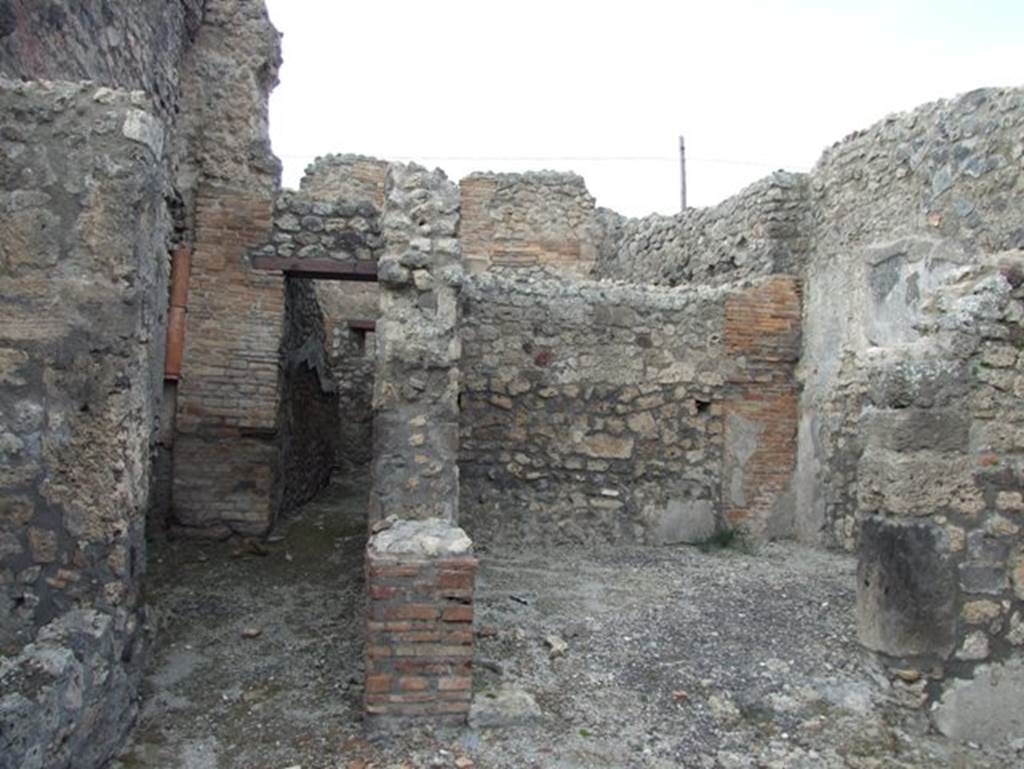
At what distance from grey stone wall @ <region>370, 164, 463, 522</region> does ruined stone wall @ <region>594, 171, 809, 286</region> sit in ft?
12.8

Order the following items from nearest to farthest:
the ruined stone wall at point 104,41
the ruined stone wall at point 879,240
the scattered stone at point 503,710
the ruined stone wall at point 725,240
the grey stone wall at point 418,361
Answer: the scattered stone at point 503,710, the ruined stone wall at point 104,41, the grey stone wall at point 418,361, the ruined stone wall at point 879,240, the ruined stone wall at point 725,240

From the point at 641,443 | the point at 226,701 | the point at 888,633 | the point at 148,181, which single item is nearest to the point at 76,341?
the point at 148,181

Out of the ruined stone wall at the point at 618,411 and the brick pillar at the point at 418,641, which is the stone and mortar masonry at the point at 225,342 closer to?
the ruined stone wall at the point at 618,411

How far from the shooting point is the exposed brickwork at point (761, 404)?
779 centimetres

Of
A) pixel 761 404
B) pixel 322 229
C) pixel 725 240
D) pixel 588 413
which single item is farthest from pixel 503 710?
pixel 725 240

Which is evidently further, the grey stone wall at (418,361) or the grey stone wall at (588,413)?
the grey stone wall at (588,413)

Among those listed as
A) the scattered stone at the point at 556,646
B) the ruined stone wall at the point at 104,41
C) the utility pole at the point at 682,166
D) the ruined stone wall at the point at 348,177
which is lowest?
the scattered stone at the point at 556,646

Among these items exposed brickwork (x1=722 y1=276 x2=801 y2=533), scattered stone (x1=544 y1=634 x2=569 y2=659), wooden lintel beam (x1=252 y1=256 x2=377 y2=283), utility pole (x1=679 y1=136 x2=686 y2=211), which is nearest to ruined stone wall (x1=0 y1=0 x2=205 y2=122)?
wooden lintel beam (x1=252 y1=256 x2=377 y2=283)

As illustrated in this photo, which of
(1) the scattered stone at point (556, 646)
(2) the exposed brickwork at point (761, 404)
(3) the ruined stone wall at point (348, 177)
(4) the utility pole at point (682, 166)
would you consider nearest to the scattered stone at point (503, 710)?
(1) the scattered stone at point (556, 646)

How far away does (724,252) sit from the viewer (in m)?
8.89

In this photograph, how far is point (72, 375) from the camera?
3449 millimetres

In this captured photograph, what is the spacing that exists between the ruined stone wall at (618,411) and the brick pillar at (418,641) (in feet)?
11.0

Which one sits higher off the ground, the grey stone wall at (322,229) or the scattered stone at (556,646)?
the grey stone wall at (322,229)

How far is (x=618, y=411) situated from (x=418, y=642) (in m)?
4.03
